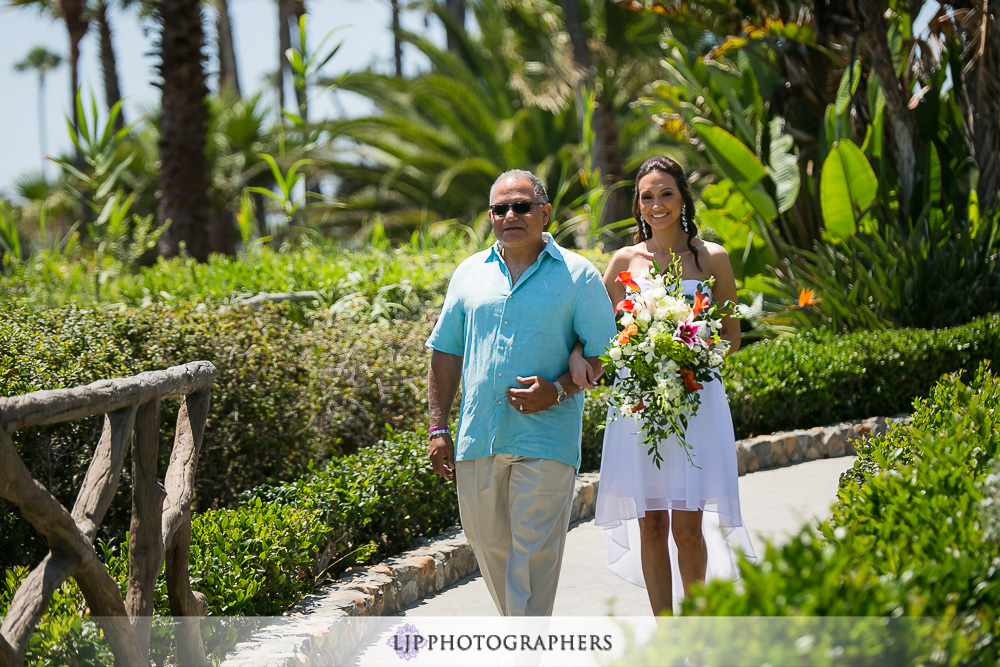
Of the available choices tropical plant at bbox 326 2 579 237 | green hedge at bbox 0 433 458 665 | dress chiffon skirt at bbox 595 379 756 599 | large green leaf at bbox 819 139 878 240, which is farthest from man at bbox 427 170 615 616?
tropical plant at bbox 326 2 579 237

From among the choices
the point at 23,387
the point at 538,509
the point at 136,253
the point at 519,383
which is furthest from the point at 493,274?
the point at 136,253

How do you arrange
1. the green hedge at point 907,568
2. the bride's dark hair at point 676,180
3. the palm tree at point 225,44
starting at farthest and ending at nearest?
the palm tree at point 225,44 < the bride's dark hair at point 676,180 < the green hedge at point 907,568

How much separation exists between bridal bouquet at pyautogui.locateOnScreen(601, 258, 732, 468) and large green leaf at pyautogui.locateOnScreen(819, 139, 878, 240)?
5.98 m

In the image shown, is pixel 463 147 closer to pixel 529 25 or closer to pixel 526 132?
pixel 526 132

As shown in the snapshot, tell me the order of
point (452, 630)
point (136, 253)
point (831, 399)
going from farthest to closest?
point (136, 253)
point (831, 399)
point (452, 630)

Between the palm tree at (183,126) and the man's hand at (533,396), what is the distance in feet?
29.8

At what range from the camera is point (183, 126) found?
1165cm

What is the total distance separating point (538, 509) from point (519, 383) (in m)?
0.50

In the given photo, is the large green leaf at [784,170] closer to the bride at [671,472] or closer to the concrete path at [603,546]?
the concrete path at [603,546]

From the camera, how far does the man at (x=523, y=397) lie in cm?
358

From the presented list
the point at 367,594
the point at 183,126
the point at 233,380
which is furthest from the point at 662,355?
the point at 183,126

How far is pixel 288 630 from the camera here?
377 centimetres

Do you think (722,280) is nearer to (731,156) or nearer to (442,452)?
(442,452)

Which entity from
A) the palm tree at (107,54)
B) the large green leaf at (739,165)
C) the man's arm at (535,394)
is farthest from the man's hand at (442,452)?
the palm tree at (107,54)
